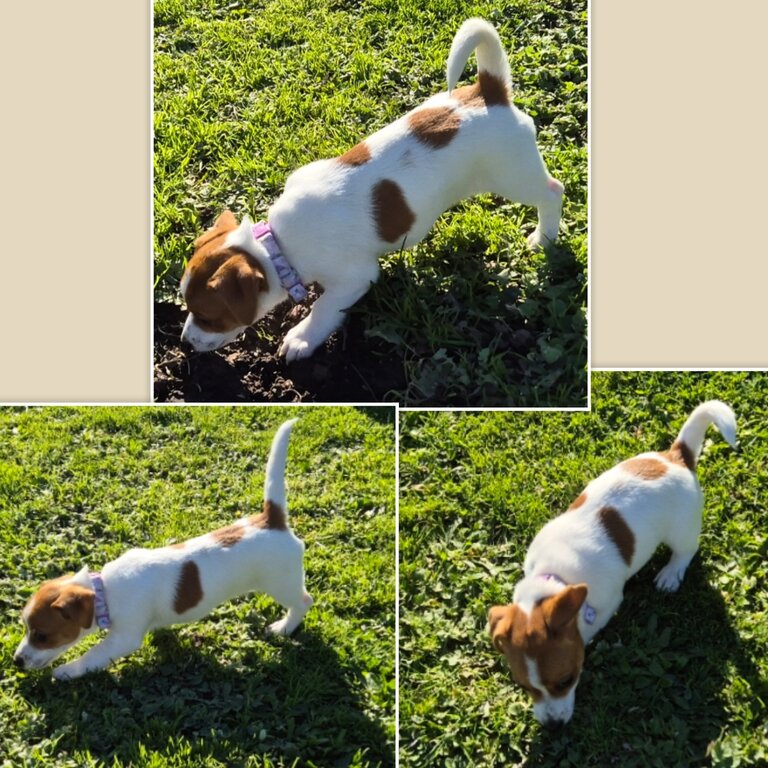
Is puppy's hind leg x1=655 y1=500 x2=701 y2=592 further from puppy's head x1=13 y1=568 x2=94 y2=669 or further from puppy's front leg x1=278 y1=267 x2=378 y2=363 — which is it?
puppy's head x1=13 y1=568 x2=94 y2=669

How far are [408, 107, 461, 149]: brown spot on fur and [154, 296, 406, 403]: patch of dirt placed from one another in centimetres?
103

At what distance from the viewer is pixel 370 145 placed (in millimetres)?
5082

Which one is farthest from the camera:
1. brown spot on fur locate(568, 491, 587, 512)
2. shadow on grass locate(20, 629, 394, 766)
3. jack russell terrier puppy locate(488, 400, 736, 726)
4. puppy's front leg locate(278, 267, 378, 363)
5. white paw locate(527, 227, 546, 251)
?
white paw locate(527, 227, 546, 251)

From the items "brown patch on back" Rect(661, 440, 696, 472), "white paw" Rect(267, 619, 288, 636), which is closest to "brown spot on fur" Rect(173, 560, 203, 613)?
"white paw" Rect(267, 619, 288, 636)

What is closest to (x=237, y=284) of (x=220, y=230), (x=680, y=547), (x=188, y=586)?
(x=220, y=230)

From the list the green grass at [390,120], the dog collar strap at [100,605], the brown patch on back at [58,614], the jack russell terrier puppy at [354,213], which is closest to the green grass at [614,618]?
the green grass at [390,120]

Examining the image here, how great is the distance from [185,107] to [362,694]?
361cm

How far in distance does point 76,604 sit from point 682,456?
303 centimetres

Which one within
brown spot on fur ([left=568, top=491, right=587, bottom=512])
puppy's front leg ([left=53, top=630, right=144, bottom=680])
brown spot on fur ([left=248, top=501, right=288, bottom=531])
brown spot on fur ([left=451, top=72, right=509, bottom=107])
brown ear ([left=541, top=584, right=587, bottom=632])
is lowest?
puppy's front leg ([left=53, top=630, right=144, bottom=680])

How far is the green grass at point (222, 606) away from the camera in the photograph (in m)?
4.71

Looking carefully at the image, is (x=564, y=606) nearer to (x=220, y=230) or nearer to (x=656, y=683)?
(x=656, y=683)

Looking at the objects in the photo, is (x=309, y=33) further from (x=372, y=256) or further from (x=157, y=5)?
(x=372, y=256)

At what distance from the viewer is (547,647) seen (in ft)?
14.1

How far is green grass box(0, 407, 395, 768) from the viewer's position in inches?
185
